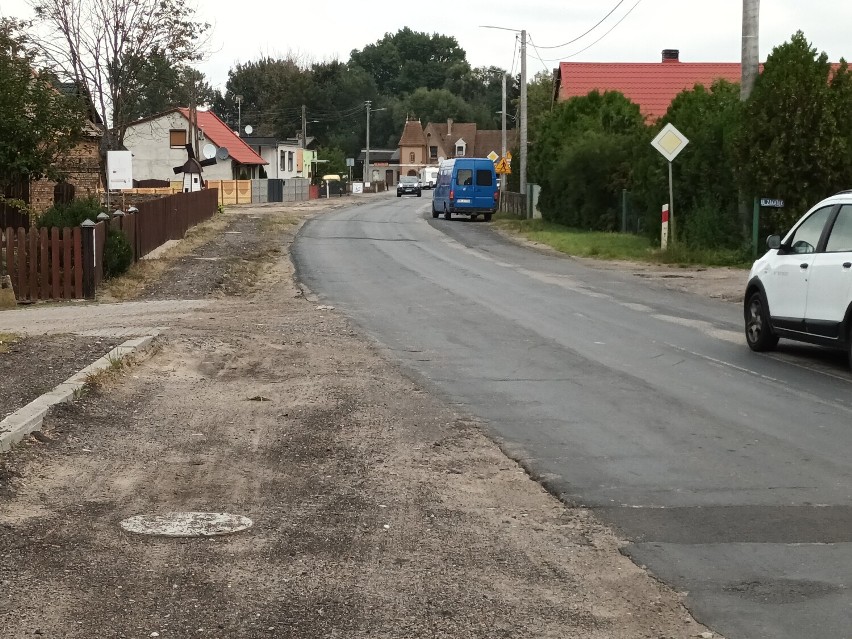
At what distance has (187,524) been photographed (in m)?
6.38

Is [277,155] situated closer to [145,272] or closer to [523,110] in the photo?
[523,110]

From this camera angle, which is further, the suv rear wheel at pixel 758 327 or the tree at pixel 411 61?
the tree at pixel 411 61

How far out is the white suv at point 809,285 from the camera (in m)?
11.8

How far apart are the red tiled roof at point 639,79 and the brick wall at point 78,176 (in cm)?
2429

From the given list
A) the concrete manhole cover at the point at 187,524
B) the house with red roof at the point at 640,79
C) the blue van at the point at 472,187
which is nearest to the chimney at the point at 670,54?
the house with red roof at the point at 640,79

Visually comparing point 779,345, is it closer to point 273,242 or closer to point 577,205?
point 273,242

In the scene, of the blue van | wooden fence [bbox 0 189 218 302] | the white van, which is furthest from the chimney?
the white van

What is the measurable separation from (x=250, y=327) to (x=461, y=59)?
6103 inches

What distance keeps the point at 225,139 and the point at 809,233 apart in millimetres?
74035

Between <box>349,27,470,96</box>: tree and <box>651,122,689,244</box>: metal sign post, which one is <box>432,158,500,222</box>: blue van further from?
<box>349,27,470,96</box>: tree

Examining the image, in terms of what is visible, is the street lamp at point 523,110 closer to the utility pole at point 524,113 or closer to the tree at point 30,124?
the utility pole at point 524,113

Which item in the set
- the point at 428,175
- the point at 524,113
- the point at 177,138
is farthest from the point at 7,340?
the point at 428,175

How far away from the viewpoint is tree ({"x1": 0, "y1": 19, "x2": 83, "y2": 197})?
26.0m

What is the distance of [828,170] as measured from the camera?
79.3ft
